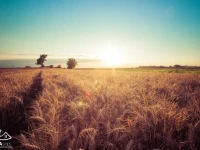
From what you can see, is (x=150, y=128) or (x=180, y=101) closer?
(x=150, y=128)

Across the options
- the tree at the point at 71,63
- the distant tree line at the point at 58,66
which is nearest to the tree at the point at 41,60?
the distant tree line at the point at 58,66

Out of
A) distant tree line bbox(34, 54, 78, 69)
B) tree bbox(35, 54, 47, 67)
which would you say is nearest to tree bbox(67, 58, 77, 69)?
distant tree line bbox(34, 54, 78, 69)

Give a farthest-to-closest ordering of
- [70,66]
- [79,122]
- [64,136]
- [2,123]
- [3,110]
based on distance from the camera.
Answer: [70,66] < [3,110] < [2,123] < [79,122] < [64,136]

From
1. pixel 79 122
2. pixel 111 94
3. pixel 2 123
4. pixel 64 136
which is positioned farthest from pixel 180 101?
pixel 2 123

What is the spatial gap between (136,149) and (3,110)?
99.6 inches

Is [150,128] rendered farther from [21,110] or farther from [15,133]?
[21,110]

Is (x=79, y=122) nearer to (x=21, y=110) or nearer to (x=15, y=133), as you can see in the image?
(x=15, y=133)

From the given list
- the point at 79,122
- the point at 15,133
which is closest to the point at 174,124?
the point at 79,122

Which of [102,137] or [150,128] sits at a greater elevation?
[150,128]

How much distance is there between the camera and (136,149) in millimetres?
1729

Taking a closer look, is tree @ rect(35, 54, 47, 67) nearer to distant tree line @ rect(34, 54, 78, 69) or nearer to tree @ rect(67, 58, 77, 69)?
distant tree line @ rect(34, 54, 78, 69)

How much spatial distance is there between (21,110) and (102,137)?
2.11 metres

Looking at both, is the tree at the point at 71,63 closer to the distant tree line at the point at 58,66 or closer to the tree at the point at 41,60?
the distant tree line at the point at 58,66

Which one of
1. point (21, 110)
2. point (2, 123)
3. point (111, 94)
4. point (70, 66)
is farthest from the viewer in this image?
point (70, 66)
